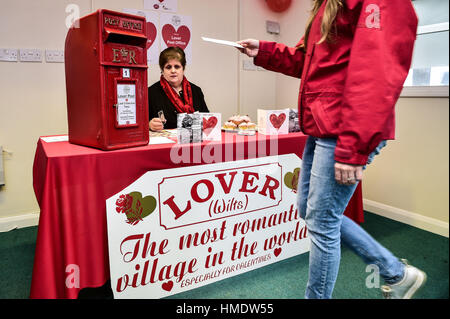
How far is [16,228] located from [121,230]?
5.40 feet

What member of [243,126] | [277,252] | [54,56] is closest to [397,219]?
[277,252]

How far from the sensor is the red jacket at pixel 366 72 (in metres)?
0.93

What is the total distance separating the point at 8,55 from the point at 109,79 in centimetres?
160

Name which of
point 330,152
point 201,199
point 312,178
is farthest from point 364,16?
point 201,199

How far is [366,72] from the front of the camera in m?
0.94

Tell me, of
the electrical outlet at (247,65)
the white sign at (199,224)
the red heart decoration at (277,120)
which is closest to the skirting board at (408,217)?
the white sign at (199,224)

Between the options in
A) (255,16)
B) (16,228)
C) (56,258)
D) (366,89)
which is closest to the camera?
(366,89)

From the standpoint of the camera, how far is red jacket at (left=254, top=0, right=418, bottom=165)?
93 cm

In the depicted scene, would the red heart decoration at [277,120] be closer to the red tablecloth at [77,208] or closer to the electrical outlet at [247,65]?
the red tablecloth at [77,208]

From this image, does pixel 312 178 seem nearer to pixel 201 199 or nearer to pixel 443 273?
pixel 201 199

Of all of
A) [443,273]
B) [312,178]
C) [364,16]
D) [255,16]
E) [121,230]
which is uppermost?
[255,16]

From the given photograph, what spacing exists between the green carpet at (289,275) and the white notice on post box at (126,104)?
0.85 metres

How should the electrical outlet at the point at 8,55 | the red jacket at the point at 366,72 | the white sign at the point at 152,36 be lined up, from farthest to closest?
the white sign at the point at 152,36 < the electrical outlet at the point at 8,55 < the red jacket at the point at 366,72

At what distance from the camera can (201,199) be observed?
1527 mm
